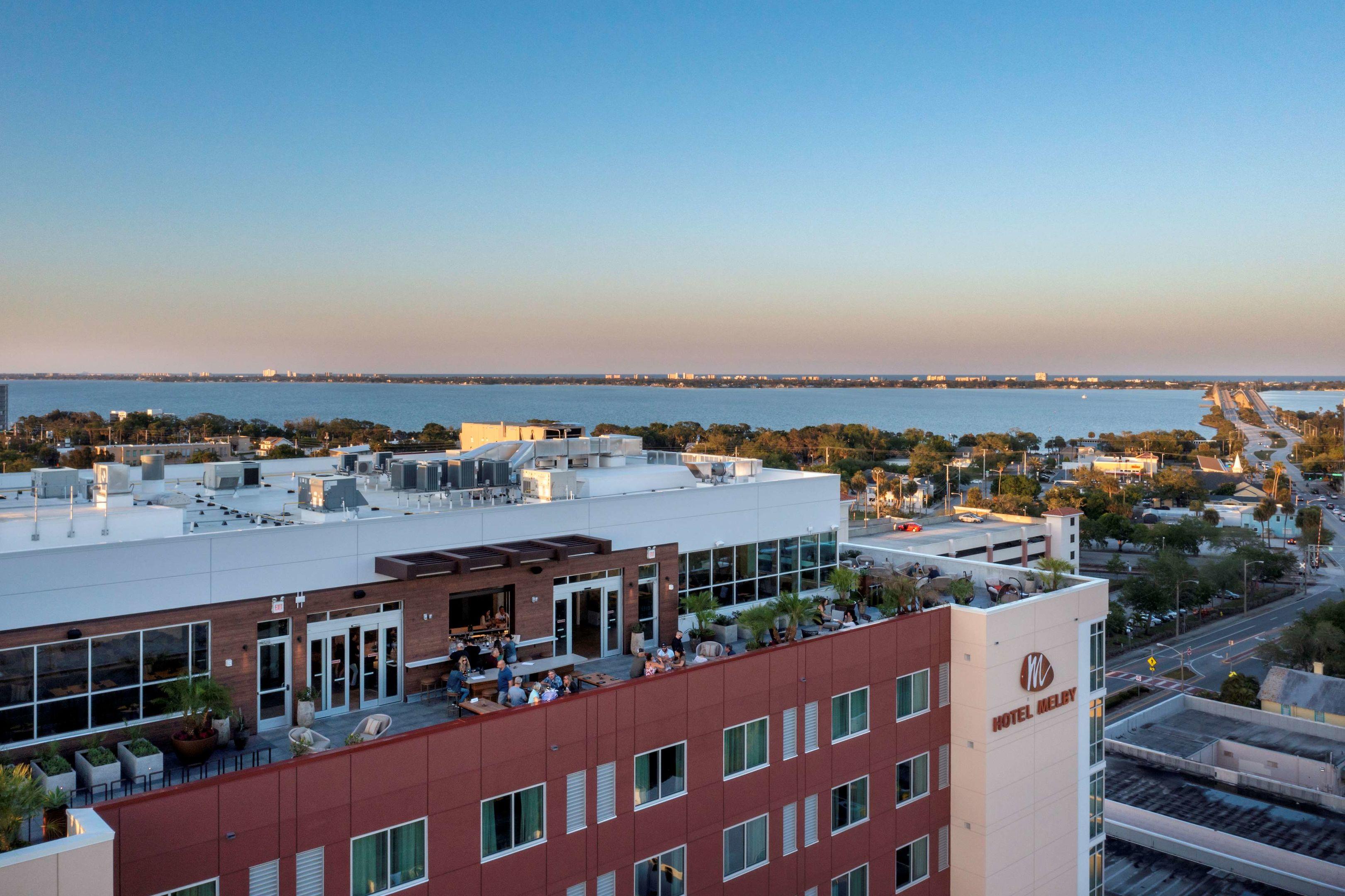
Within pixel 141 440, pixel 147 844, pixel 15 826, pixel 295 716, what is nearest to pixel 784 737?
pixel 295 716

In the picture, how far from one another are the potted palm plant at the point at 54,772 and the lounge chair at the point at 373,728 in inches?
156

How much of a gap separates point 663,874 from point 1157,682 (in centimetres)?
5768

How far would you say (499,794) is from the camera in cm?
1532

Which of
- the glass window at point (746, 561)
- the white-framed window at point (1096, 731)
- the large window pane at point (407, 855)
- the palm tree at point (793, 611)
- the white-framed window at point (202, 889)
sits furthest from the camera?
the white-framed window at point (1096, 731)

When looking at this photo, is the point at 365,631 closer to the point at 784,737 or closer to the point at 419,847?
the point at 419,847

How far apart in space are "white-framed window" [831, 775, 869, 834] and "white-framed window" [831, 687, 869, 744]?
3.78 feet

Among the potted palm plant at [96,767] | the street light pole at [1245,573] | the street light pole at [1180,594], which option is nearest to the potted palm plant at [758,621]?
the potted palm plant at [96,767]

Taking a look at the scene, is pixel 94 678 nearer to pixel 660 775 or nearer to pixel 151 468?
pixel 660 775

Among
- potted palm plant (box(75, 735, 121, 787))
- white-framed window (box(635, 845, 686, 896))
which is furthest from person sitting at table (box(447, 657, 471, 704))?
potted palm plant (box(75, 735, 121, 787))

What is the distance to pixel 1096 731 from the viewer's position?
26.3 m

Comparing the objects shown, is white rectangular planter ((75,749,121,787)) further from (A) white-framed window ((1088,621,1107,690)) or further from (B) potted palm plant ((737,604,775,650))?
(A) white-framed window ((1088,621,1107,690))

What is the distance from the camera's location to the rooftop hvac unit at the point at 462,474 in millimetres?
23969

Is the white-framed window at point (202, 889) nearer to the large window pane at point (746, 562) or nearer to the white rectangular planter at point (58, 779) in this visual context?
the white rectangular planter at point (58, 779)

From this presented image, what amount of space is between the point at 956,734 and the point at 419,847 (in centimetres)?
1424
